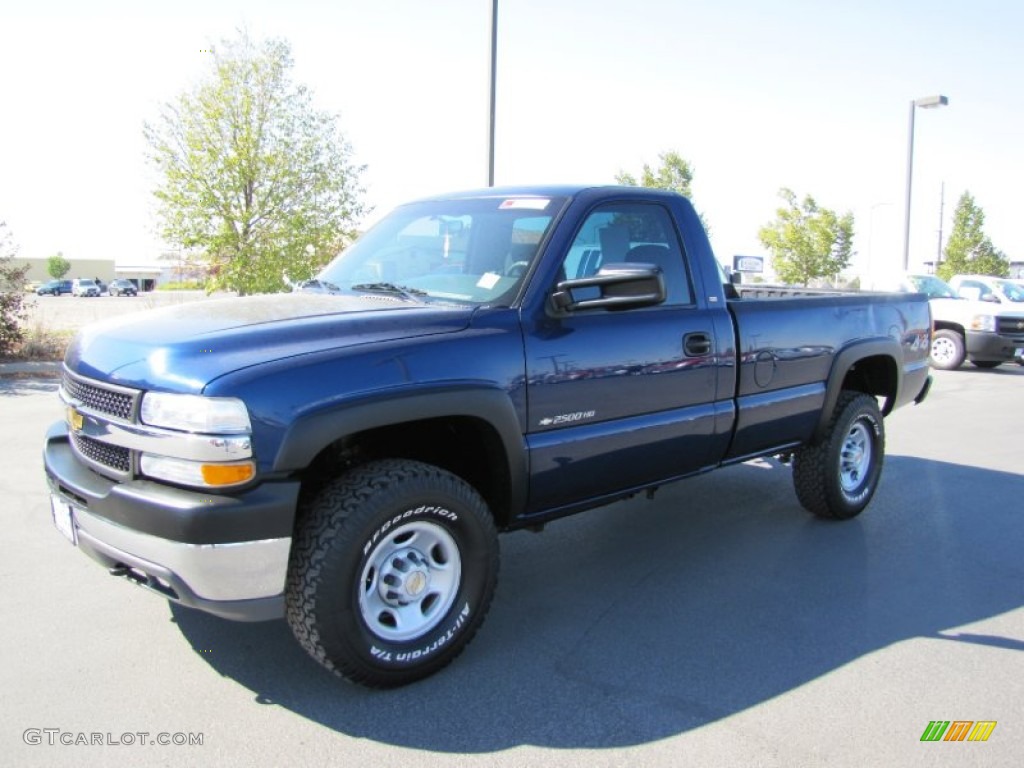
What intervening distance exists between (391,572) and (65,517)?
1282 millimetres

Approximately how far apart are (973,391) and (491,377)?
11.8 m

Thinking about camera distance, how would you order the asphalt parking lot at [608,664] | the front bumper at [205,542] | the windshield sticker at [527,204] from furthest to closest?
the windshield sticker at [527,204] → the asphalt parking lot at [608,664] → the front bumper at [205,542]

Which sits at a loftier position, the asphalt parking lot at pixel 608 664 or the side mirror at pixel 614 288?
the side mirror at pixel 614 288

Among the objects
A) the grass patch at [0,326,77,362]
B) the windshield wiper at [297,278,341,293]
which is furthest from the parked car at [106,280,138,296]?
the windshield wiper at [297,278,341,293]

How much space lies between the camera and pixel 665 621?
380 centimetres

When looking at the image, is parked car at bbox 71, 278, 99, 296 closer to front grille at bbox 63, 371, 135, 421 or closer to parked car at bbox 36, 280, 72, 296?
parked car at bbox 36, 280, 72, 296

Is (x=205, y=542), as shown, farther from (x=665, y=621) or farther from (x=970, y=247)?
(x=970, y=247)

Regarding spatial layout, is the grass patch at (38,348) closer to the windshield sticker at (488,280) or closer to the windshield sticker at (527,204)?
the windshield sticker at (527,204)

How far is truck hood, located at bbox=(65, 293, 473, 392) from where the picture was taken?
278 centimetres

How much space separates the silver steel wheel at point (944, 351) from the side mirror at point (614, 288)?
13964mm

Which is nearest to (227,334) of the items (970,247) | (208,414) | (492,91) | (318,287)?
(208,414)

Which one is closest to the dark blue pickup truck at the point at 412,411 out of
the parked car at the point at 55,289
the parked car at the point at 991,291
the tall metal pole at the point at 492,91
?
the tall metal pole at the point at 492,91

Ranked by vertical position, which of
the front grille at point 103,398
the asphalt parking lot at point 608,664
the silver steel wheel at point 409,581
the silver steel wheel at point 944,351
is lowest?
the asphalt parking lot at point 608,664

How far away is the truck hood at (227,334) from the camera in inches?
109
